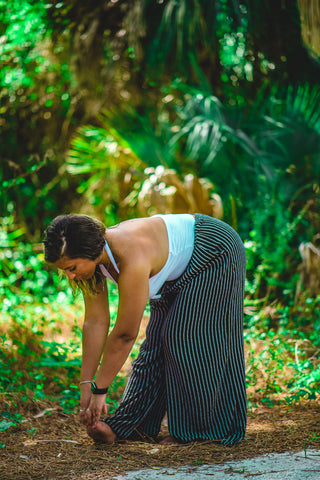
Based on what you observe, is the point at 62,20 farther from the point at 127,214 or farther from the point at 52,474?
the point at 52,474

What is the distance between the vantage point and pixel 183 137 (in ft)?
17.9

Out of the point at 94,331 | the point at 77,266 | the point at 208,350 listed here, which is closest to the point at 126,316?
the point at 77,266

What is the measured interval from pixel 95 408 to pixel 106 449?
27 cm

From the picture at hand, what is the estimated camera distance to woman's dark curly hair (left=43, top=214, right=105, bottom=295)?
2.07 m

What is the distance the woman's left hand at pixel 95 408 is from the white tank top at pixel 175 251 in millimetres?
510

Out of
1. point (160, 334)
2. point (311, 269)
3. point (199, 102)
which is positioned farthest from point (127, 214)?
point (160, 334)

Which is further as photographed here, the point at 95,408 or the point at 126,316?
the point at 95,408

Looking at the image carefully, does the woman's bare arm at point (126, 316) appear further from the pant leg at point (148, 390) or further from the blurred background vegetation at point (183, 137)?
the blurred background vegetation at point (183, 137)

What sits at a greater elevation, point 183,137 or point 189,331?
point 183,137

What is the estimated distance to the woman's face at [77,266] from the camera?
209 centimetres

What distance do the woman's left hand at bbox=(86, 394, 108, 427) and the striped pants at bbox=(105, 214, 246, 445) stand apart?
231 mm

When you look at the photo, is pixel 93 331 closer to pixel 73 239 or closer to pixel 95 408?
pixel 95 408

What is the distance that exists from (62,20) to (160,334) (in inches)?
157

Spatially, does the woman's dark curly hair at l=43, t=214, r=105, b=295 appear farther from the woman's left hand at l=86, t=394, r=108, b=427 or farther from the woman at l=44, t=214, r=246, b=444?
the woman's left hand at l=86, t=394, r=108, b=427
